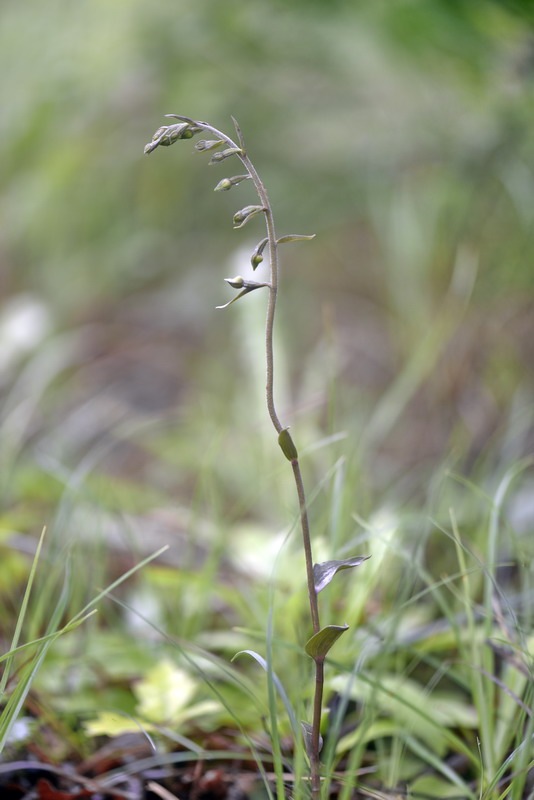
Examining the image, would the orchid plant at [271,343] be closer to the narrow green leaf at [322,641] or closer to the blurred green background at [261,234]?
the narrow green leaf at [322,641]

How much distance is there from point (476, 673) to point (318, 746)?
0.67ft

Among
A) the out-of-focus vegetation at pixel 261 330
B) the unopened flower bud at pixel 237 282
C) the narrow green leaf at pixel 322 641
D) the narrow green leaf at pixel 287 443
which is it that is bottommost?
the out-of-focus vegetation at pixel 261 330

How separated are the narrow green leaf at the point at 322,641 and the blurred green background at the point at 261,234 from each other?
0.40 metres

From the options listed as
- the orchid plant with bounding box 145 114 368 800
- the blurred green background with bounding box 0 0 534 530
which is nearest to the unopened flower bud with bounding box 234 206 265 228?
the orchid plant with bounding box 145 114 368 800

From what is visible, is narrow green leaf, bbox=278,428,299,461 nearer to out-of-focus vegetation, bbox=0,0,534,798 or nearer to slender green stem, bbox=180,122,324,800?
slender green stem, bbox=180,122,324,800

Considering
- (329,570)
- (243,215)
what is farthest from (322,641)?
(243,215)

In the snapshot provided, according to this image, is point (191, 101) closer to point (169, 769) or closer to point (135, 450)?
point (135, 450)

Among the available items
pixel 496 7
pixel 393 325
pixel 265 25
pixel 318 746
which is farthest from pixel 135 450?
pixel 318 746

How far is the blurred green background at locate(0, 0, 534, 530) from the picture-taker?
131 cm

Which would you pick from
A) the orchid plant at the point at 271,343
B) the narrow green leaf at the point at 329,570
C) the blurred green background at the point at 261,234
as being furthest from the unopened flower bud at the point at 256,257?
the blurred green background at the point at 261,234

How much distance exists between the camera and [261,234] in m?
1.93

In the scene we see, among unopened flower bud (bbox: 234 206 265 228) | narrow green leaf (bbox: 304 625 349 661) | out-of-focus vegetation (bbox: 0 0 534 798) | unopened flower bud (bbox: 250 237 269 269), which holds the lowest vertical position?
out-of-focus vegetation (bbox: 0 0 534 798)

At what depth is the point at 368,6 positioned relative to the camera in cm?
142

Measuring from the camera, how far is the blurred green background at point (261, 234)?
131 centimetres
